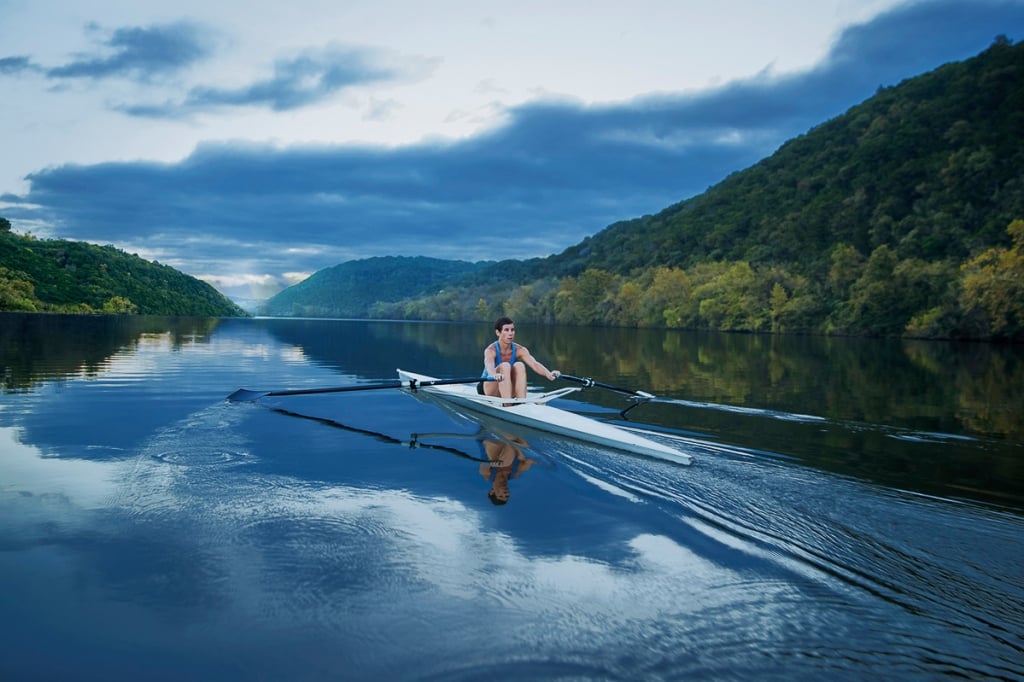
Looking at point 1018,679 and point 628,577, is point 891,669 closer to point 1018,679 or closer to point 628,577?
point 1018,679

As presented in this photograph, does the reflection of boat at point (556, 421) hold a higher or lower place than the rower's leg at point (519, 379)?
lower

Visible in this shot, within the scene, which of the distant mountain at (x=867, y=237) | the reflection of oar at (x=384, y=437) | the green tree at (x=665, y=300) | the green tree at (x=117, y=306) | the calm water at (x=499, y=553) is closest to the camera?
the calm water at (x=499, y=553)

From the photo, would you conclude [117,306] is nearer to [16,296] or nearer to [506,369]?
[16,296]

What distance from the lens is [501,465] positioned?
28.6ft

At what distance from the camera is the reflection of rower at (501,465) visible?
736 centimetres

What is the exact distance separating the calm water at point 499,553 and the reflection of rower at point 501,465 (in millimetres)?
102

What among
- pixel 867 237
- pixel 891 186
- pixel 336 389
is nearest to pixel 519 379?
pixel 336 389

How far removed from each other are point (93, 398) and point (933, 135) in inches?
3973

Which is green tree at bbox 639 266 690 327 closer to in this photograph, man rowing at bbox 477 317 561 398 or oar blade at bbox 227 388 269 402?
man rowing at bbox 477 317 561 398

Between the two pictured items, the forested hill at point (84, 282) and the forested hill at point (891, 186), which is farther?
the forested hill at point (84, 282)

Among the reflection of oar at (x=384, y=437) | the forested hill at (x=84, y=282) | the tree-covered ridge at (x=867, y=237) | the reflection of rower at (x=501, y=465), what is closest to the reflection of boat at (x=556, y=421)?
the reflection of rower at (x=501, y=465)

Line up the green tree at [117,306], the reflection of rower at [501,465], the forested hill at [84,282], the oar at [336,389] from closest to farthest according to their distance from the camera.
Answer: the reflection of rower at [501,465], the oar at [336,389], the forested hill at [84,282], the green tree at [117,306]

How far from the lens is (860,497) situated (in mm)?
6785

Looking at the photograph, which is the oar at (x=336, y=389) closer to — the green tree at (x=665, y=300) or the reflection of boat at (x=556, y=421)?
the reflection of boat at (x=556, y=421)
